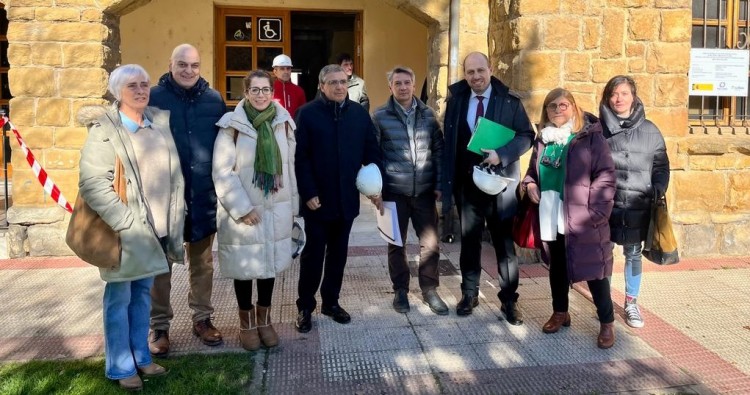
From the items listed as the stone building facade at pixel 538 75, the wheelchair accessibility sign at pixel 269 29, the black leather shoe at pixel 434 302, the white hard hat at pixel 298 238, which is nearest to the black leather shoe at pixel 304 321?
the white hard hat at pixel 298 238

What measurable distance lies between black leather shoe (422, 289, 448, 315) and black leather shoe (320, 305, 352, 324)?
619 millimetres

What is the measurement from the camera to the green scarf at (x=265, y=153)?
3.68 metres

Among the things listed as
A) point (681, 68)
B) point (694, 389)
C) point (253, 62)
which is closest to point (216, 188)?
point (694, 389)

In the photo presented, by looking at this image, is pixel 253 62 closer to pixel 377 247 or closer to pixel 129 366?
pixel 377 247

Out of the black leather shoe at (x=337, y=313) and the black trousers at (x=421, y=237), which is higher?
the black trousers at (x=421, y=237)

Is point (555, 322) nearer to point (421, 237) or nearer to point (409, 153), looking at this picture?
point (421, 237)

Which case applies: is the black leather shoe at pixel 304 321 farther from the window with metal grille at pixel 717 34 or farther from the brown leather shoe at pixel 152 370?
the window with metal grille at pixel 717 34

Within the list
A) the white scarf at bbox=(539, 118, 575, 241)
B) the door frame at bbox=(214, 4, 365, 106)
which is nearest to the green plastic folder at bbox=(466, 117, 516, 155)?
the white scarf at bbox=(539, 118, 575, 241)

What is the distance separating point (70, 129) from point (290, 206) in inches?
129

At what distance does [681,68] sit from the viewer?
19.9ft

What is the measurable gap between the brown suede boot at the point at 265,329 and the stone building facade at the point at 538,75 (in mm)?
3115

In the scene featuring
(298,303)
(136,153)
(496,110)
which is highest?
(496,110)

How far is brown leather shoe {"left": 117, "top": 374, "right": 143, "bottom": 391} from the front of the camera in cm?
335

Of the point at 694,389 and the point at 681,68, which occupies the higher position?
the point at 681,68
